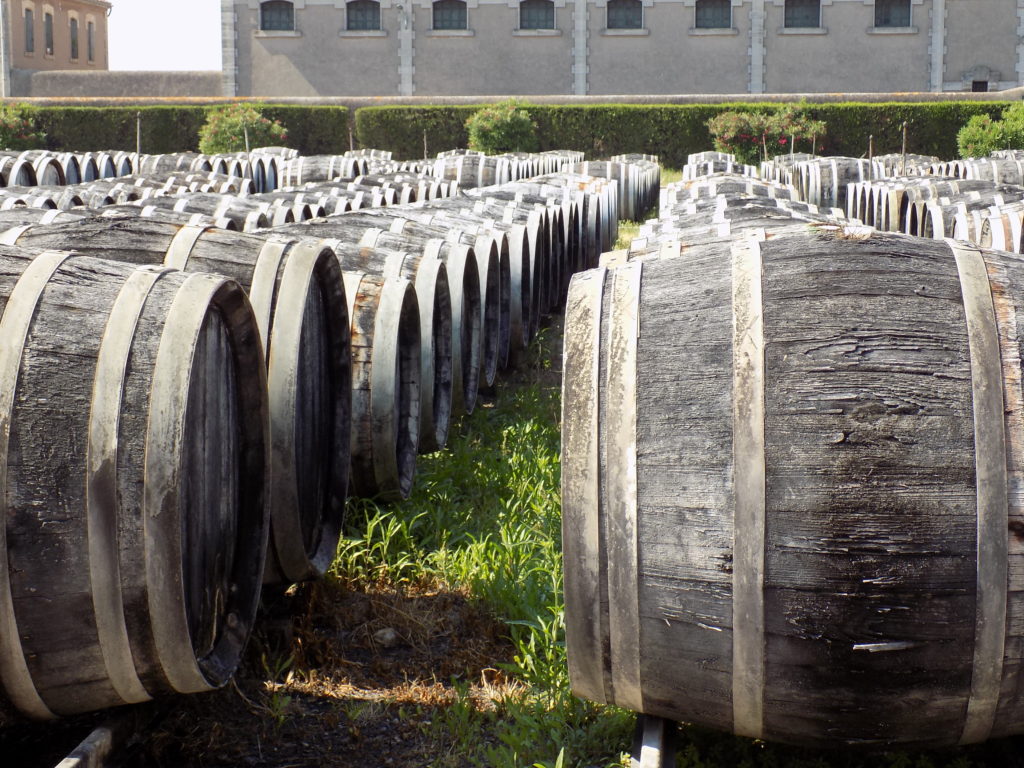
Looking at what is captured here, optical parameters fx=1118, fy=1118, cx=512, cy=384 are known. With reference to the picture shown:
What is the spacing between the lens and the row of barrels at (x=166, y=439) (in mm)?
2242

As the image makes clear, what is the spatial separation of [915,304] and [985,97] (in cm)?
3072

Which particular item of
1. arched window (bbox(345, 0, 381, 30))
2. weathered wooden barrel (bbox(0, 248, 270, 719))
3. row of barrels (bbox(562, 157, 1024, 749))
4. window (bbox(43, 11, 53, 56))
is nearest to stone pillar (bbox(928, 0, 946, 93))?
arched window (bbox(345, 0, 381, 30))

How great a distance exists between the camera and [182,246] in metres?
3.46

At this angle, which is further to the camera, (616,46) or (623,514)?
(616,46)

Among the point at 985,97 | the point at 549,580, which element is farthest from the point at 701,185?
the point at 985,97

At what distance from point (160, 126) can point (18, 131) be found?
15.6 feet

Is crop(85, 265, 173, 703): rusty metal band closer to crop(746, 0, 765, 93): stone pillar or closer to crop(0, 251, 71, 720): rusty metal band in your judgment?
crop(0, 251, 71, 720): rusty metal band

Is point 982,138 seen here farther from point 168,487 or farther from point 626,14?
point 168,487

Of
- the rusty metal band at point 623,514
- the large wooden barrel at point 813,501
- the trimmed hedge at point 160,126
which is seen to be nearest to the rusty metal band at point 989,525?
the large wooden barrel at point 813,501

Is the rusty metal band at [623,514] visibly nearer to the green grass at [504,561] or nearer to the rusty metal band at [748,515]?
the rusty metal band at [748,515]

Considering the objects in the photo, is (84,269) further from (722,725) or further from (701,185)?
(701,185)

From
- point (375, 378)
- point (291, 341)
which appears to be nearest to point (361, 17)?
point (375, 378)

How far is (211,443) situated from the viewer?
266 cm

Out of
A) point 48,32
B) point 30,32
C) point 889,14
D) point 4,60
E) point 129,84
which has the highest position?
point 48,32
